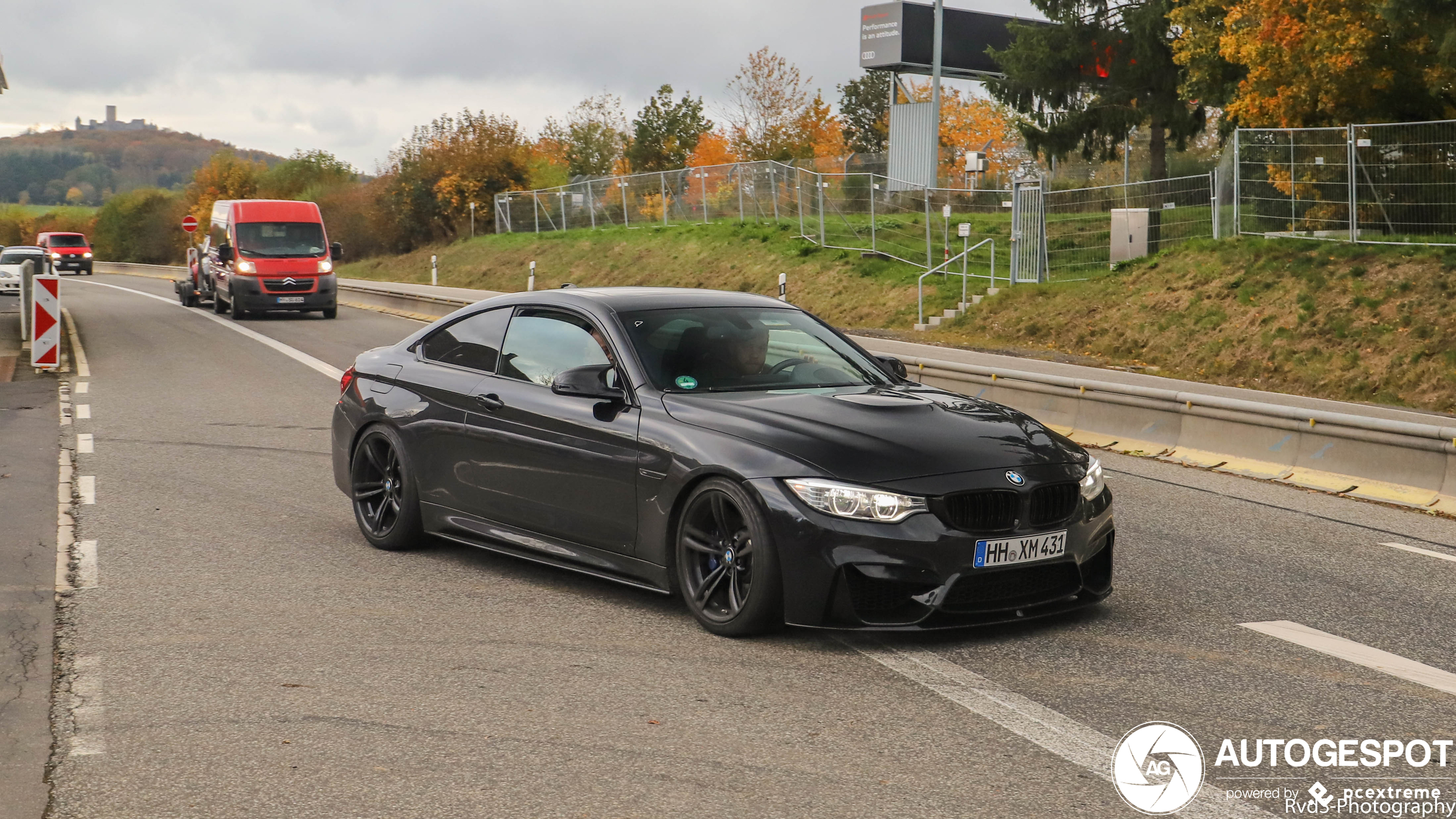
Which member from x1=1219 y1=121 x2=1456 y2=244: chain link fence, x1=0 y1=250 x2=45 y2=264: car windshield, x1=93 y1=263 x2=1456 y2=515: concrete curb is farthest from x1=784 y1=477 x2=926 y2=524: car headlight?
x1=0 y1=250 x2=45 y2=264: car windshield

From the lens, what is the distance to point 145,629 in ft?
20.4

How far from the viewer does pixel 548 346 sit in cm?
715

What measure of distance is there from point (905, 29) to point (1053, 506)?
4512 cm

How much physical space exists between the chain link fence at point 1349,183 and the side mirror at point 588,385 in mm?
17079

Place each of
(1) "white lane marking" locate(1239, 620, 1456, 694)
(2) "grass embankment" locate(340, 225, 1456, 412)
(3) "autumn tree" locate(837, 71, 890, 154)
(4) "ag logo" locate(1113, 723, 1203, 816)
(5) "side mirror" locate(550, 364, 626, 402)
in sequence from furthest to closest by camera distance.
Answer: (3) "autumn tree" locate(837, 71, 890, 154)
(2) "grass embankment" locate(340, 225, 1456, 412)
(5) "side mirror" locate(550, 364, 626, 402)
(1) "white lane marking" locate(1239, 620, 1456, 694)
(4) "ag logo" locate(1113, 723, 1203, 816)

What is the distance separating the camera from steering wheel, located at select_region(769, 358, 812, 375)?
6746mm

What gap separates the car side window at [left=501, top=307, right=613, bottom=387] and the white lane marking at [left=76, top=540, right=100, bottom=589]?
2237 millimetres

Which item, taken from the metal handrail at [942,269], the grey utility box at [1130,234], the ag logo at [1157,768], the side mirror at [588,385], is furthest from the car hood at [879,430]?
the metal handrail at [942,269]

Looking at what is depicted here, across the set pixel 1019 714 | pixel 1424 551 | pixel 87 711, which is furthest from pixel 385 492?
pixel 1424 551

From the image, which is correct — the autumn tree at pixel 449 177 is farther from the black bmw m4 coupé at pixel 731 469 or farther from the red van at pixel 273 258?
the black bmw m4 coupé at pixel 731 469

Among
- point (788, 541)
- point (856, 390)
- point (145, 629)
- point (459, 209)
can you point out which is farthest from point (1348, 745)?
point (459, 209)

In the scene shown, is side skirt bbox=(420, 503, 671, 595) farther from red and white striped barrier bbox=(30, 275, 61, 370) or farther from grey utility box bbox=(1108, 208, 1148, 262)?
grey utility box bbox=(1108, 208, 1148, 262)

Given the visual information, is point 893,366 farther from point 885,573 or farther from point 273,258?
point 273,258

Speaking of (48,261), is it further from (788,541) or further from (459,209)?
(459,209)
